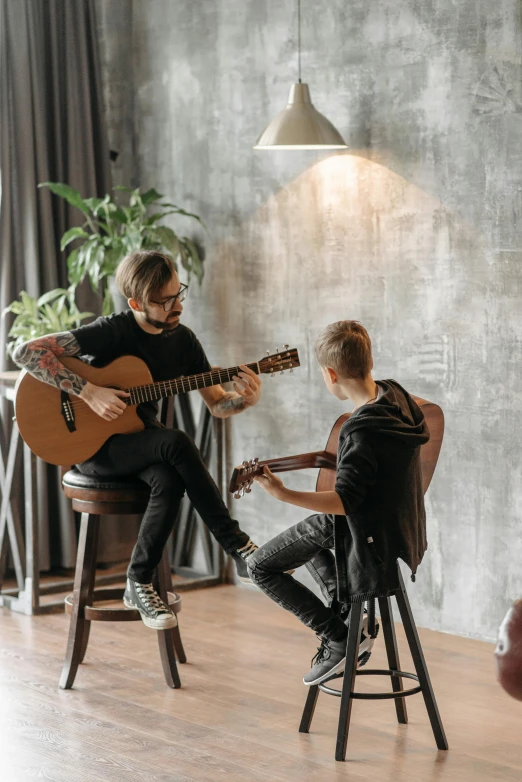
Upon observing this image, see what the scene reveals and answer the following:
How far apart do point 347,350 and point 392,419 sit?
8.0 inches

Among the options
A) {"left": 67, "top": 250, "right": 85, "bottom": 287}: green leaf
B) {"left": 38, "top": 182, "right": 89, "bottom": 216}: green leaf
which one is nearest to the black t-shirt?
{"left": 67, "top": 250, "right": 85, "bottom": 287}: green leaf

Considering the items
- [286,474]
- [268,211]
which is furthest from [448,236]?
[286,474]

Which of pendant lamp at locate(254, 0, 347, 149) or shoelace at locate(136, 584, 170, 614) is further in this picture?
pendant lamp at locate(254, 0, 347, 149)

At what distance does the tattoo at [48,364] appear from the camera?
3203mm

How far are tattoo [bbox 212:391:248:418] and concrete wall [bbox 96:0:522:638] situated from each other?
0.69 m

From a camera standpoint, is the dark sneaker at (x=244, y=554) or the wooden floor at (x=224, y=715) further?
the dark sneaker at (x=244, y=554)

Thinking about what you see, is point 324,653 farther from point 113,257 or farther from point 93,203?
point 93,203

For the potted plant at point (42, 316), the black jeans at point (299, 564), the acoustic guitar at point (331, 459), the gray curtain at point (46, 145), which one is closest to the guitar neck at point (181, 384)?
the acoustic guitar at point (331, 459)

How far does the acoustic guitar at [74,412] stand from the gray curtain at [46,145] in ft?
4.15

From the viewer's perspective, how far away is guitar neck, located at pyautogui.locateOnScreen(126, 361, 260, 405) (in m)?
3.23

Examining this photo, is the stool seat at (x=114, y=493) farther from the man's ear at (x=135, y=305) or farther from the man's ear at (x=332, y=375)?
the man's ear at (x=332, y=375)

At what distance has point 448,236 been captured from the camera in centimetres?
367

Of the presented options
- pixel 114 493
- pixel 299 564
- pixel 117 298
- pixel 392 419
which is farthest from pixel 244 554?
pixel 117 298

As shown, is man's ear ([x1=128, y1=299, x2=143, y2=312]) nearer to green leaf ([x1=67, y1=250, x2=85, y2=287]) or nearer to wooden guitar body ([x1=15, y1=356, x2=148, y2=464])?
wooden guitar body ([x1=15, y1=356, x2=148, y2=464])
